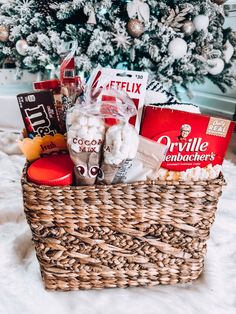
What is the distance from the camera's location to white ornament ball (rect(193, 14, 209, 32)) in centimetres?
146

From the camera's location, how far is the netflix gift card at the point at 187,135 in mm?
561

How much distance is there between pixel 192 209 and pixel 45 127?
30cm

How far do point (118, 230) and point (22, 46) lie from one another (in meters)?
1.20

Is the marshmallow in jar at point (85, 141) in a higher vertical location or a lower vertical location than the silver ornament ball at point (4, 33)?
higher

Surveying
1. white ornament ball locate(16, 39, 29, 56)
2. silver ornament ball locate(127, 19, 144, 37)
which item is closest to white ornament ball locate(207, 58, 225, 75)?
silver ornament ball locate(127, 19, 144, 37)

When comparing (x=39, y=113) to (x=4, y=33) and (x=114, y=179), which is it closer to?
(x=114, y=179)

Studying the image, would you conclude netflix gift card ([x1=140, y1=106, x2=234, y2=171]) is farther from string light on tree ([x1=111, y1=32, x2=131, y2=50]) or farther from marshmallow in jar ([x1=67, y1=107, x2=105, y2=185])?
string light on tree ([x1=111, y1=32, x2=131, y2=50])

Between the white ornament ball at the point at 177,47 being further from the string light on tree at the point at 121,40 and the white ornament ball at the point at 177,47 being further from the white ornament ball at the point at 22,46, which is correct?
the white ornament ball at the point at 22,46

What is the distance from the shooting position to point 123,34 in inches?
55.5

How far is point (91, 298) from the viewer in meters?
0.63

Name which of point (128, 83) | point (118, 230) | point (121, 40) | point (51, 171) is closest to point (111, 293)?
point (118, 230)

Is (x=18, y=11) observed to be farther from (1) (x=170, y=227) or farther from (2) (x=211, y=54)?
(1) (x=170, y=227)

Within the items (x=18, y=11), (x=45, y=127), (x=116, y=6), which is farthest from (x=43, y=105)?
(x=18, y=11)

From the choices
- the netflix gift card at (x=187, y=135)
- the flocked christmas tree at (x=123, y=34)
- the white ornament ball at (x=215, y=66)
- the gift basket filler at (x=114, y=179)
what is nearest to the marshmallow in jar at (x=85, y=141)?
the gift basket filler at (x=114, y=179)
